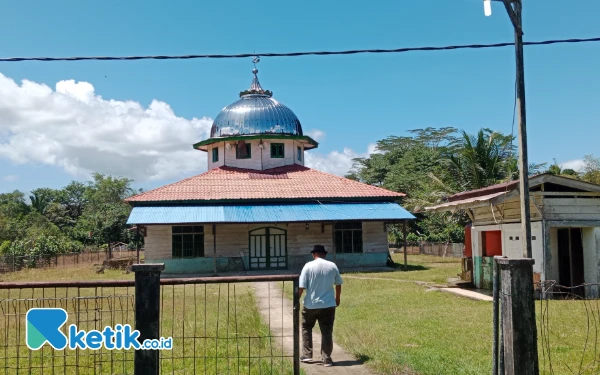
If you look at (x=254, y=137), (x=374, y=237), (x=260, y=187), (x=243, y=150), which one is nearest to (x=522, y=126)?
(x=374, y=237)

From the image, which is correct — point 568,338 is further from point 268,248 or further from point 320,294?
point 268,248

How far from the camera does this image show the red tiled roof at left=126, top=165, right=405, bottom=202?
1027 inches

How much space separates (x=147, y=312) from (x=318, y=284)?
247cm

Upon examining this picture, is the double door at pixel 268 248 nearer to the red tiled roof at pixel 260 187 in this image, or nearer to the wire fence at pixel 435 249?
the red tiled roof at pixel 260 187

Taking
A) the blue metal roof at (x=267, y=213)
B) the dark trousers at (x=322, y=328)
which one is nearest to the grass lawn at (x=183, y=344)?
the dark trousers at (x=322, y=328)

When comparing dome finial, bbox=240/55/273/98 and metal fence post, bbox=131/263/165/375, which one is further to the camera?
dome finial, bbox=240/55/273/98

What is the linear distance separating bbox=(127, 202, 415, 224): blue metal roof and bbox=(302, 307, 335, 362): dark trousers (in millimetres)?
16210

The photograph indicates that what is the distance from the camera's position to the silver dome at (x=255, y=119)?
30.0 metres

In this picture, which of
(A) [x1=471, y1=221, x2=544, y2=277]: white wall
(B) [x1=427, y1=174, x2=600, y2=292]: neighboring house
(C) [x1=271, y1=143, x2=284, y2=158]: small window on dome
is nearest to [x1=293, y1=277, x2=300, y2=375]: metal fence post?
(B) [x1=427, y1=174, x2=600, y2=292]: neighboring house

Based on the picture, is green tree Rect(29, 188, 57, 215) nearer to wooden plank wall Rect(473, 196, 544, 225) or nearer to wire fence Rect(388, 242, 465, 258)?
wire fence Rect(388, 242, 465, 258)

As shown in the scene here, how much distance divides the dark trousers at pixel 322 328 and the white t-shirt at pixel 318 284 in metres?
0.08

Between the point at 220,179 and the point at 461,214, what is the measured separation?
15.8 m

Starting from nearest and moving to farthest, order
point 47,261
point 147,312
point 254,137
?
1. point 147,312
2. point 254,137
3. point 47,261

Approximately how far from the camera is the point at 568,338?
923 cm
